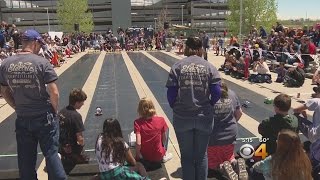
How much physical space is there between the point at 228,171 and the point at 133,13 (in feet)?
280

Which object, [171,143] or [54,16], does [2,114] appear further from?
[54,16]

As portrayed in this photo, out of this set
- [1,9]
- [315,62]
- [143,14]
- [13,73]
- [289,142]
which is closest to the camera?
[289,142]

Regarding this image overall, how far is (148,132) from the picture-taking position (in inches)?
214

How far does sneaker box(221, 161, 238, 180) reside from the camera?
4.90 m

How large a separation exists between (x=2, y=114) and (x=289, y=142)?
8300 mm

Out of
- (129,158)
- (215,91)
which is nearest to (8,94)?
(129,158)

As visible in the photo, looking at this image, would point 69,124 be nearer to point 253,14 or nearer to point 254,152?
point 254,152

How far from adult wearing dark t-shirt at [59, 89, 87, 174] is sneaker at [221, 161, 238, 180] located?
195 centimetres

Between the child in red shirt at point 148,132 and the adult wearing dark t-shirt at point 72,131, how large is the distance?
78cm

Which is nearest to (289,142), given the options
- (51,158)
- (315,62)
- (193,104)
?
(193,104)

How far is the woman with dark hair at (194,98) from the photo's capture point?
431cm

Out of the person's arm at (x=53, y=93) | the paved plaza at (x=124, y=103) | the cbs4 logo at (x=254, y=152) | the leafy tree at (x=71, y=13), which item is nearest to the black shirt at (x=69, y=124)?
the paved plaza at (x=124, y=103)

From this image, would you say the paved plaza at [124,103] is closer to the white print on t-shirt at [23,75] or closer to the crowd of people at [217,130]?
the crowd of people at [217,130]

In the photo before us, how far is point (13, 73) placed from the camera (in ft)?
13.8
